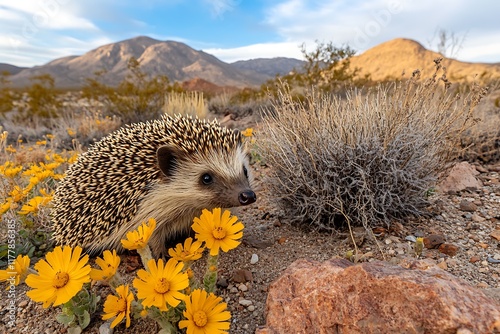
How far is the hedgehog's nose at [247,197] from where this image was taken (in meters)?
3.06

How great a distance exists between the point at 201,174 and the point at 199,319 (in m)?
1.78

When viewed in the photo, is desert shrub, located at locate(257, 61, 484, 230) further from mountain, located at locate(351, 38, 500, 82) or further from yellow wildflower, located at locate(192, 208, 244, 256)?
mountain, located at locate(351, 38, 500, 82)

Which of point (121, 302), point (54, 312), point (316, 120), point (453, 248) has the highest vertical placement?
point (316, 120)

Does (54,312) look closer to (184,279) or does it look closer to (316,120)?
(184,279)

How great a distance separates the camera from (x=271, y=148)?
12.5 feet

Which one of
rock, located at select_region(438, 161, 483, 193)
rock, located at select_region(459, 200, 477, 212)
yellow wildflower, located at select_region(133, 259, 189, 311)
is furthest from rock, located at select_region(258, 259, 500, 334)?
rock, located at select_region(438, 161, 483, 193)

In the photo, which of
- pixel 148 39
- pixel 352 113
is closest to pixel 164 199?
pixel 352 113

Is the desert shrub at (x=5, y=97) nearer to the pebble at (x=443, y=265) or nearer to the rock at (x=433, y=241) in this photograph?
the rock at (x=433, y=241)

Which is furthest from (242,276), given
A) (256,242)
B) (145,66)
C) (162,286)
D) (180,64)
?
(180,64)

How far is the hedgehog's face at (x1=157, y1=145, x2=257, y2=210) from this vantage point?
332 centimetres

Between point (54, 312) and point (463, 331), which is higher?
point (463, 331)

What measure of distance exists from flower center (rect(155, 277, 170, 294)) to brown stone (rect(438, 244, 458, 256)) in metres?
2.34

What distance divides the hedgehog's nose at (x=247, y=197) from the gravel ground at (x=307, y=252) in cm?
46

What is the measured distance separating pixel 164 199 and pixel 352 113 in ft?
7.02
